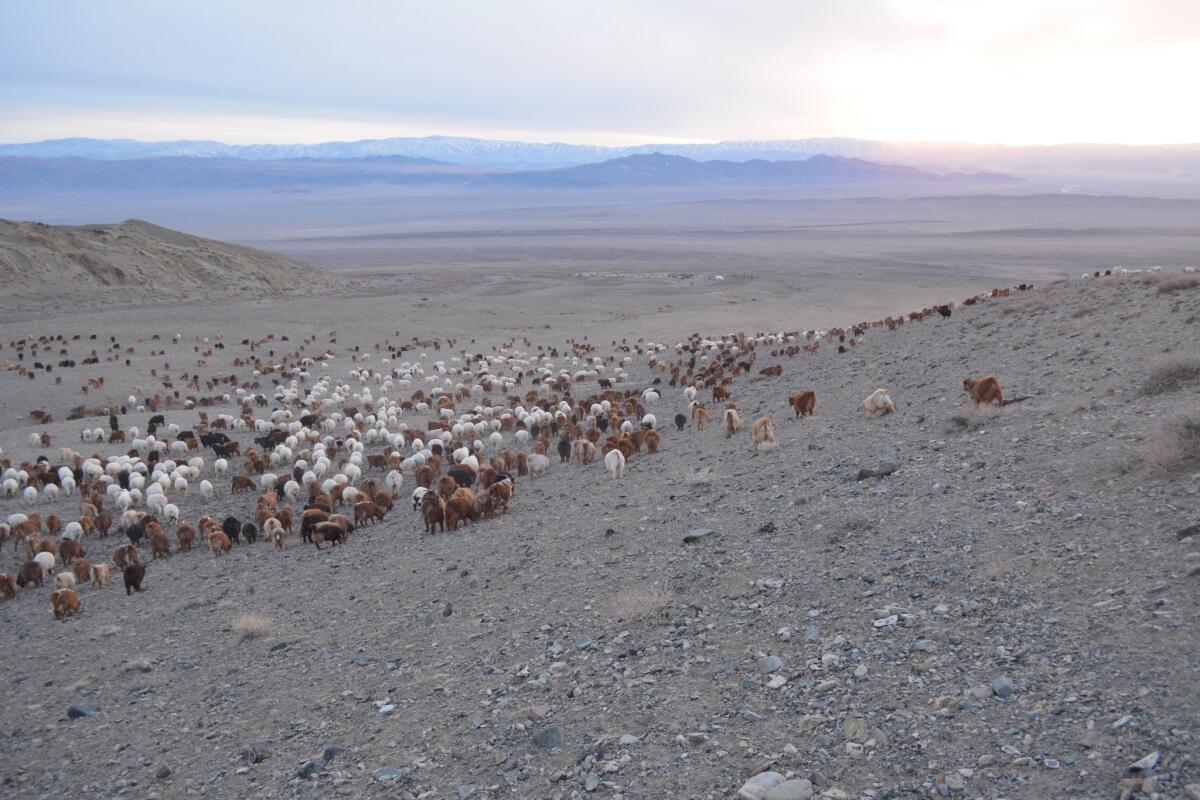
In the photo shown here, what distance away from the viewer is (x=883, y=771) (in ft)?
16.6

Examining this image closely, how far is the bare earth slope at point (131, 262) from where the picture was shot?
185 feet

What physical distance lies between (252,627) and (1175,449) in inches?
387

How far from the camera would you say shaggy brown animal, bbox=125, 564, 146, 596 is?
12.1m

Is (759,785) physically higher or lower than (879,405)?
lower

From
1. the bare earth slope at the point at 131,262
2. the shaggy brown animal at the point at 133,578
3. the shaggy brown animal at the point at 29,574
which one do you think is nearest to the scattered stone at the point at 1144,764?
the shaggy brown animal at the point at 133,578

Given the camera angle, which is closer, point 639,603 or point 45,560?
point 639,603

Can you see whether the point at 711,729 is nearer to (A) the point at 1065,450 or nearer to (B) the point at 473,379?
(A) the point at 1065,450

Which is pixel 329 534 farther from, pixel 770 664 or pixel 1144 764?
pixel 1144 764

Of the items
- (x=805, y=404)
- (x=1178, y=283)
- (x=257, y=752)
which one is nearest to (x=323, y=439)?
(x=805, y=404)

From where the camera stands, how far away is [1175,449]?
7801 millimetres

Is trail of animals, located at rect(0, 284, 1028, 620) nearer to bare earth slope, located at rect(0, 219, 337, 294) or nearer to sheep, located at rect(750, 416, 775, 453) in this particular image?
sheep, located at rect(750, 416, 775, 453)

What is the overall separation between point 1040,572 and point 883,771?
2647 millimetres

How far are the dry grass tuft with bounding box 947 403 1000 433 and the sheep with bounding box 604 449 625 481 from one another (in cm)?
523

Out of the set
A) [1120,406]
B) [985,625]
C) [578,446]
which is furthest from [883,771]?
[578,446]
